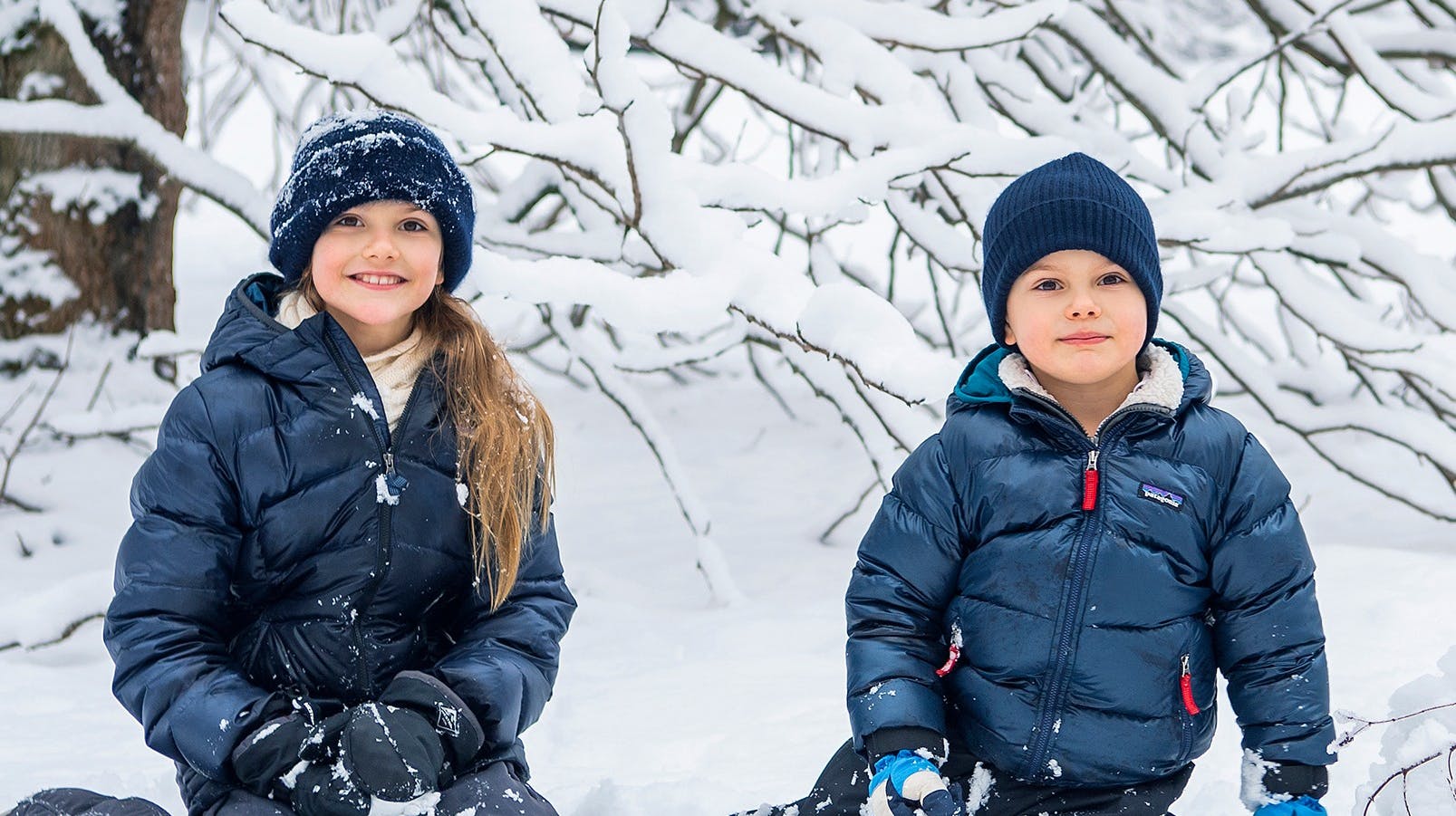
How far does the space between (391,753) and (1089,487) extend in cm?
92

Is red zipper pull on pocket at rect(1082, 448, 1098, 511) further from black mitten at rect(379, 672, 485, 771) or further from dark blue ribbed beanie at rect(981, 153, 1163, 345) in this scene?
black mitten at rect(379, 672, 485, 771)

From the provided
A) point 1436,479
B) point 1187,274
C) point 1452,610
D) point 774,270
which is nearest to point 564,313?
point 774,270

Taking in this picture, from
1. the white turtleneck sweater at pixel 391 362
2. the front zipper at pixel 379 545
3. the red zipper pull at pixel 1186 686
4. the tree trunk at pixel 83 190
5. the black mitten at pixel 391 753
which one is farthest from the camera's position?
the tree trunk at pixel 83 190

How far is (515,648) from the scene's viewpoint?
192 cm

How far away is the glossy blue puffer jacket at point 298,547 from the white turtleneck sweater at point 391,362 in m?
0.04

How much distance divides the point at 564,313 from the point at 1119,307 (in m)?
1.98

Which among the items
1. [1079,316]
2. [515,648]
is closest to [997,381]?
[1079,316]

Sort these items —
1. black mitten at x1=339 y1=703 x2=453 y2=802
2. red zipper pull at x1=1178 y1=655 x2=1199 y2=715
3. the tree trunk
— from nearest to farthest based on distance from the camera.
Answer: black mitten at x1=339 y1=703 x2=453 y2=802
red zipper pull at x1=1178 y1=655 x2=1199 y2=715
the tree trunk

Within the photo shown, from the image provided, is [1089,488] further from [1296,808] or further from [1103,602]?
[1296,808]

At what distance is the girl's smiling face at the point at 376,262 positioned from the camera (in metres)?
1.93

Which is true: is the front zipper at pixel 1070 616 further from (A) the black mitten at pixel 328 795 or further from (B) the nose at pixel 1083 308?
(A) the black mitten at pixel 328 795

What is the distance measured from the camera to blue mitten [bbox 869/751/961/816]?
1.64 metres

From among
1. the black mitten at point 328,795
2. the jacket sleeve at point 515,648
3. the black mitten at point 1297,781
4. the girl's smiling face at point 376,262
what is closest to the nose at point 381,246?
the girl's smiling face at point 376,262

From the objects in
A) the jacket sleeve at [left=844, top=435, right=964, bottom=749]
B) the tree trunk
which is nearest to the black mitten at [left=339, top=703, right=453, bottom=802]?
the jacket sleeve at [left=844, top=435, right=964, bottom=749]
